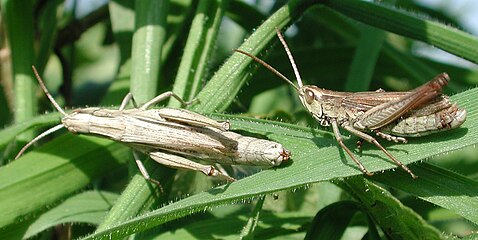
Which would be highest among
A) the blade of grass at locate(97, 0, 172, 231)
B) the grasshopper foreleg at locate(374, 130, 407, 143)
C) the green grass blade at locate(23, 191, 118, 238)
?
the blade of grass at locate(97, 0, 172, 231)

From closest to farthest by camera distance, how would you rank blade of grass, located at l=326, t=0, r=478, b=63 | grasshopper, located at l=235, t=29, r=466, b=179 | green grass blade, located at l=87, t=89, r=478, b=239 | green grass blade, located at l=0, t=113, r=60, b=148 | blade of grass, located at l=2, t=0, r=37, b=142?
green grass blade, located at l=87, t=89, r=478, b=239, grasshopper, located at l=235, t=29, r=466, b=179, blade of grass, located at l=326, t=0, r=478, b=63, green grass blade, located at l=0, t=113, r=60, b=148, blade of grass, located at l=2, t=0, r=37, b=142

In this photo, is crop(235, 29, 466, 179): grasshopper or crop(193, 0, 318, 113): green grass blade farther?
crop(193, 0, 318, 113): green grass blade

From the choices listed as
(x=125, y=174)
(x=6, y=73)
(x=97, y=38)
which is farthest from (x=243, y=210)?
(x=97, y=38)

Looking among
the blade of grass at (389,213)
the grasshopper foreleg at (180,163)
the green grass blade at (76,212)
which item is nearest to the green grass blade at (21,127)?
the green grass blade at (76,212)

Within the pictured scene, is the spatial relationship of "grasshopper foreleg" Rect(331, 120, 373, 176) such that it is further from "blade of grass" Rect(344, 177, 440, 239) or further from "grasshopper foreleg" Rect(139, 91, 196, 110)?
"grasshopper foreleg" Rect(139, 91, 196, 110)

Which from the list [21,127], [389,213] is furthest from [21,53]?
[389,213]

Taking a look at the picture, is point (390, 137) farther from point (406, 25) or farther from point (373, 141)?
point (406, 25)

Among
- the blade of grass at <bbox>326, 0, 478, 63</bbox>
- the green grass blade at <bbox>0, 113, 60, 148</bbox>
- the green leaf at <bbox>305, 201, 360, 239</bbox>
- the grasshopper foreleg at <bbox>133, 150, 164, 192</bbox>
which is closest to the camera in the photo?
the green leaf at <bbox>305, 201, 360, 239</bbox>

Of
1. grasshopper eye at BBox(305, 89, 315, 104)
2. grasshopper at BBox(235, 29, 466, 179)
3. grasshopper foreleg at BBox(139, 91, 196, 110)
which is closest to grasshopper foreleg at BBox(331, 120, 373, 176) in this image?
grasshopper at BBox(235, 29, 466, 179)
